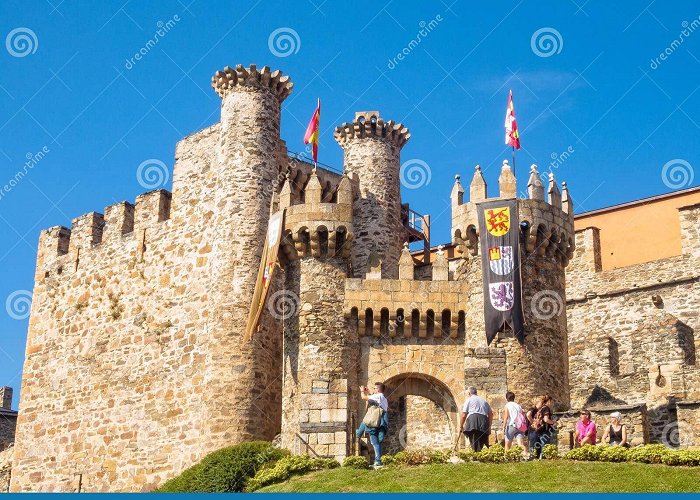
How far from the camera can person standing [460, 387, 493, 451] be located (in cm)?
2608

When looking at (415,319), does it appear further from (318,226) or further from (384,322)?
(318,226)

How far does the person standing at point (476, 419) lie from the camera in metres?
26.1

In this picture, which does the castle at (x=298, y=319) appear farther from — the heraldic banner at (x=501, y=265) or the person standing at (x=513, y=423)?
the person standing at (x=513, y=423)

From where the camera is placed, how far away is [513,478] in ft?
75.1

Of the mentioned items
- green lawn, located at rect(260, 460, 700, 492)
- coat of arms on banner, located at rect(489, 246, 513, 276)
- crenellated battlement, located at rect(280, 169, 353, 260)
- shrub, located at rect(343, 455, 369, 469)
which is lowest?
green lawn, located at rect(260, 460, 700, 492)

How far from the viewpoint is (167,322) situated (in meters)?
38.8

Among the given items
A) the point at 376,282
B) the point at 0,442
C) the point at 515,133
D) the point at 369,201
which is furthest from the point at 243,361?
the point at 0,442

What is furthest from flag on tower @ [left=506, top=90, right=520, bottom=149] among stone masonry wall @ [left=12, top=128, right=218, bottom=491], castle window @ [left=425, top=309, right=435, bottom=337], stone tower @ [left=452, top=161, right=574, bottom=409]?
stone masonry wall @ [left=12, top=128, right=218, bottom=491]

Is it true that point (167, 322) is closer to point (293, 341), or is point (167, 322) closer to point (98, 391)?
point (98, 391)

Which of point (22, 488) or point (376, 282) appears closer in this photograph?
Answer: point (376, 282)

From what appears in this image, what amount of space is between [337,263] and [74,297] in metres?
14.4

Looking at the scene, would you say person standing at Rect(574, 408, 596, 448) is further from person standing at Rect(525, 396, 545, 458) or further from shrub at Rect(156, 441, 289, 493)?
shrub at Rect(156, 441, 289, 493)

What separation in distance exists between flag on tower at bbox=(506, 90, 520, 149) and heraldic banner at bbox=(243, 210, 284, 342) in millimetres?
6924

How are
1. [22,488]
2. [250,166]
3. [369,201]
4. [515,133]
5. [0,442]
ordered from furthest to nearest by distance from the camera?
1. [0,442]
2. [22,488]
3. [369,201]
4. [250,166]
5. [515,133]
